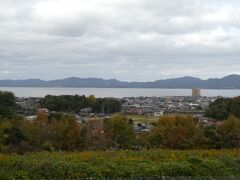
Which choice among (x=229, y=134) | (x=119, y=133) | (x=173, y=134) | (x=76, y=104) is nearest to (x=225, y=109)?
(x=173, y=134)

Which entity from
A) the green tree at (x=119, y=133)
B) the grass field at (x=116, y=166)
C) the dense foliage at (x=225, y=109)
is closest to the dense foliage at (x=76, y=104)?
the dense foliage at (x=225, y=109)

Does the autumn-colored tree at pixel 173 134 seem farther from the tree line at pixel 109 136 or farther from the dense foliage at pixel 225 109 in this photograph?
the dense foliage at pixel 225 109

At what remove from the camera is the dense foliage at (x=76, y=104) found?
7450cm

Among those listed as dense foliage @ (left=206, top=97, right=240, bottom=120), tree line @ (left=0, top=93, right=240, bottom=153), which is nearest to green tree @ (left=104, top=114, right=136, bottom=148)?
tree line @ (left=0, top=93, right=240, bottom=153)

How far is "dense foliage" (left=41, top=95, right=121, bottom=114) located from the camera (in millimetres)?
74500

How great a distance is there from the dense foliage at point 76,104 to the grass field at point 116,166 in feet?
200

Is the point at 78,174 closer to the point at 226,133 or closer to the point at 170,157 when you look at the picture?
the point at 170,157

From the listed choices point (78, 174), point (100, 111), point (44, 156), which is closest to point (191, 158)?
point (78, 174)

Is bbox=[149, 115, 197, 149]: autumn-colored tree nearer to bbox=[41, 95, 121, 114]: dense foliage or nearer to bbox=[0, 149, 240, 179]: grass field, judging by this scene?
bbox=[0, 149, 240, 179]: grass field

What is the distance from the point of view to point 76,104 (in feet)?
256

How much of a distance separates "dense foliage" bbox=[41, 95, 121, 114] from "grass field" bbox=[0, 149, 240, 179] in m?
60.9

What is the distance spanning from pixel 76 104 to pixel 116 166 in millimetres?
66143

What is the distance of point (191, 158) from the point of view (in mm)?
13352

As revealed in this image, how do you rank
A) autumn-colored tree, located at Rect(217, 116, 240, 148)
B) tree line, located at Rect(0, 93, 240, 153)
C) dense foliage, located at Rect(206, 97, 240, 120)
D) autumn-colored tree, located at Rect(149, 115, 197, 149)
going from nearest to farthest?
1. tree line, located at Rect(0, 93, 240, 153)
2. autumn-colored tree, located at Rect(217, 116, 240, 148)
3. autumn-colored tree, located at Rect(149, 115, 197, 149)
4. dense foliage, located at Rect(206, 97, 240, 120)
